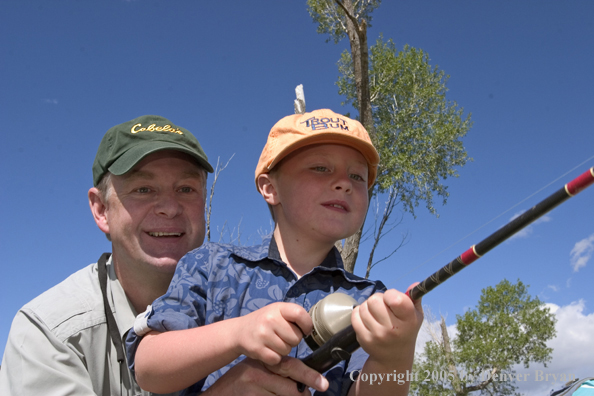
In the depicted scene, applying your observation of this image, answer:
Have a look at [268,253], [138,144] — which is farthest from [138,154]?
[268,253]

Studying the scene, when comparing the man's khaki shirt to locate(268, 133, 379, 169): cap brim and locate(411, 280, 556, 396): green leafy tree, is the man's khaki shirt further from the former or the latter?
locate(411, 280, 556, 396): green leafy tree

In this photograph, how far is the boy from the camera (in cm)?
132

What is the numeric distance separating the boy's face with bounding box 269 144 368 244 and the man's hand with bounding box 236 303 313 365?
67 centimetres

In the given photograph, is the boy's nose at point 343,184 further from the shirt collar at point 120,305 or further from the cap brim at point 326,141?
the shirt collar at point 120,305

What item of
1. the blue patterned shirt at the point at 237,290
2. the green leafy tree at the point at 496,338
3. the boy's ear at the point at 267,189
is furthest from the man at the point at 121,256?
the green leafy tree at the point at 496,338

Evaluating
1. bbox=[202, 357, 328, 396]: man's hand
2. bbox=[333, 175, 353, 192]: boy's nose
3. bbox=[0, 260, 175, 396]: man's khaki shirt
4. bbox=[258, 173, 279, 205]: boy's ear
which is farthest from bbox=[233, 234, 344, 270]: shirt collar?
bbox=[0, 260, 175, 396]: man's khaki shirt

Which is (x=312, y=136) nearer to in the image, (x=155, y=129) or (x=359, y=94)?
(x=155, y=129)

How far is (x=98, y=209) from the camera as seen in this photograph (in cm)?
282

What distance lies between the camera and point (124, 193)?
2.60 meters

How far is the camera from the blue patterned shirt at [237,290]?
1674 millimetres

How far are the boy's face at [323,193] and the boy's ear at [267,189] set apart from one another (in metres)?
0.08

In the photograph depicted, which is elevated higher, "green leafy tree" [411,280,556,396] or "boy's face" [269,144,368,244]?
"green leafy tree" [411,280,556,396]

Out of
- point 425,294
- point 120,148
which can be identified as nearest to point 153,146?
point 120,148

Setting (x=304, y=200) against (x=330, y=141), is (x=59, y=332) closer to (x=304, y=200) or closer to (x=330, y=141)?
(x=304, y=200)
